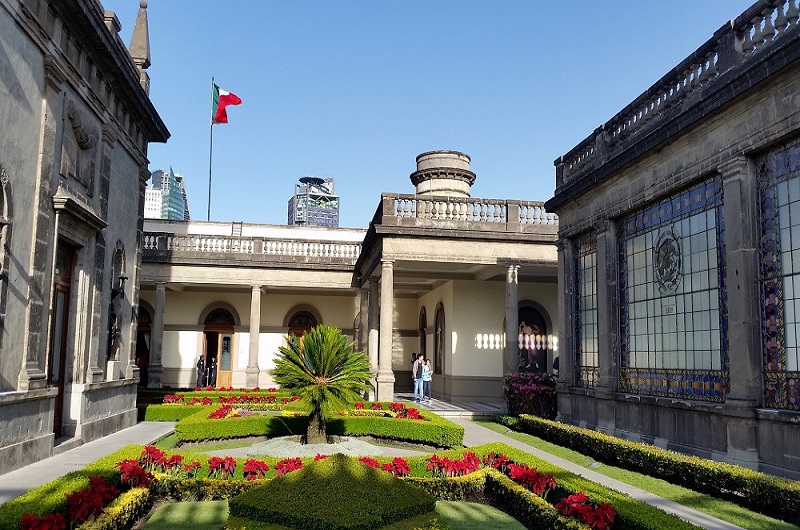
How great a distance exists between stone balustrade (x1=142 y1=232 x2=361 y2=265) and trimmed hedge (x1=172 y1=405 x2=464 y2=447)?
1309 cm

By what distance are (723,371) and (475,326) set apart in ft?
50.5

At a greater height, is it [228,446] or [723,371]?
[723,371]

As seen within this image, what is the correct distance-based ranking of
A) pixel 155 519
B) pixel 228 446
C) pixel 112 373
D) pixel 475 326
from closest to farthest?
pixel 155 519, pixel 228 446, pixel 112 373, pixel 475 326

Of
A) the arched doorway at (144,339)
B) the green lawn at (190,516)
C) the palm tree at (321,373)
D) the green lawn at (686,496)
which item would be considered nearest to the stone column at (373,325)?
the arched doorway at (144,339)

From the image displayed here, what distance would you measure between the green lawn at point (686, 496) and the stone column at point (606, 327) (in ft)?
4.14

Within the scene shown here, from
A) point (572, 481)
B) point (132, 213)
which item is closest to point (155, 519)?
point (572, 481)

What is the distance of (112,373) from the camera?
1480 centimetres

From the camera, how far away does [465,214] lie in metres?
21.8

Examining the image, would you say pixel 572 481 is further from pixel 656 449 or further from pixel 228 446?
pixel 228 446

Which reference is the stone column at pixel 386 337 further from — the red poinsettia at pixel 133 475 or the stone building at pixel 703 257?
the red poinsettia at pixel 133 475

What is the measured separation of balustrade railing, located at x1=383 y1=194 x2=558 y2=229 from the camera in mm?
21141

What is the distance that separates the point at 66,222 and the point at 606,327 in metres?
10.8

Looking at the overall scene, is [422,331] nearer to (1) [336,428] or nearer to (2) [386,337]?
(2) [386,337]

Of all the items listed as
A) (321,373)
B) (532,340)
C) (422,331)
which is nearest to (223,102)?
(422,331)
